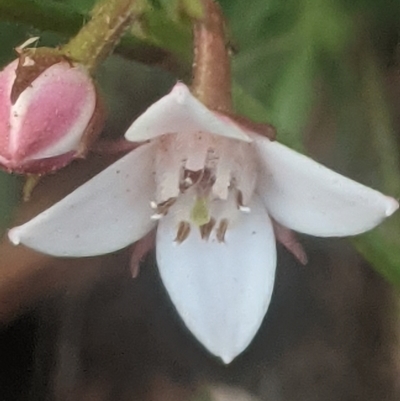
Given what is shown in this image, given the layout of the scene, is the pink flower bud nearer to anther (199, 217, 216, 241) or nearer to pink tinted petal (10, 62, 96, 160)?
pink tinted petal (10, 62, 96, 160)

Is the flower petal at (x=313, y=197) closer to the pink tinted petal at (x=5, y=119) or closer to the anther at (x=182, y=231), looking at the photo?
the anther at (x=182, y=231)

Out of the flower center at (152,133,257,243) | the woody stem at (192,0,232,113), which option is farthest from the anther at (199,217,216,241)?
the woody stem at (192,0,232,113)

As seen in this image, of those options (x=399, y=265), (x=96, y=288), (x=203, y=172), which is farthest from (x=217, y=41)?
(x=96, y=288)

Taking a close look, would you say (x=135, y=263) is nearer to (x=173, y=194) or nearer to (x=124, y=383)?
(x=173, y=194)

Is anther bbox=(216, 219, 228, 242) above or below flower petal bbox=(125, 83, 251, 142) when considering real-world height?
below

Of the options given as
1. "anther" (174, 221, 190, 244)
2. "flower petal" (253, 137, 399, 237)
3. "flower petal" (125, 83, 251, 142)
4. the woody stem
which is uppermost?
"flower petal" (125, 83, 251, 142)

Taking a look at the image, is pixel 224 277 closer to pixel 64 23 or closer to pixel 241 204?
pixel 241 204

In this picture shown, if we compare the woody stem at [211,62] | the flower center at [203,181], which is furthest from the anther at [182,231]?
the woody stem at [211,62]
